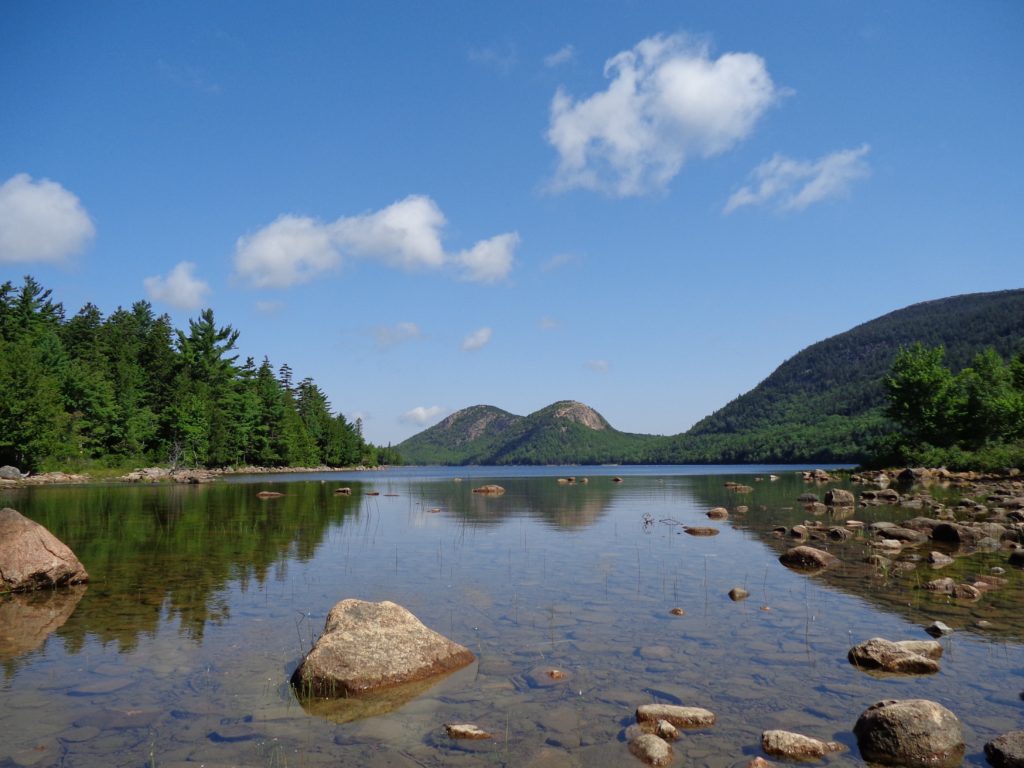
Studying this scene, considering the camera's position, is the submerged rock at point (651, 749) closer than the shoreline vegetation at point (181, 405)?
Yes

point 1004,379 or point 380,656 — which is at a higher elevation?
point 1004,379

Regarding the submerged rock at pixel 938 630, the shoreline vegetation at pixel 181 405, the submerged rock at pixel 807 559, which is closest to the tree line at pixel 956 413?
the shoreline vegetation at pixel 181 405

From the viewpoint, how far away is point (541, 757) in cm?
798

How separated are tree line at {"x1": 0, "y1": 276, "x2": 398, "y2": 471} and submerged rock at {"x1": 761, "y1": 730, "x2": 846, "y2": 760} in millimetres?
82368

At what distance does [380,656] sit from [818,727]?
273 inches

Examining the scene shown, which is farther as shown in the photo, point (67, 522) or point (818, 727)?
point (67, 522)

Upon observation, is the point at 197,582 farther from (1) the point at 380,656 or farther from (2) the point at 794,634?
(2) the point at 794,634

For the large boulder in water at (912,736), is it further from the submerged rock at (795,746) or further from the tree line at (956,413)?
the tree line at (956,413)

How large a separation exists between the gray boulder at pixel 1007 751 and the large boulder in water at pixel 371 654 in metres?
7.83

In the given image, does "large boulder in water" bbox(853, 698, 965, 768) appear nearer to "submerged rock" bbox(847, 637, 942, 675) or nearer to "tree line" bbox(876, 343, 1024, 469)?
"submerged rock" bbox(847, 637, 942, 675)

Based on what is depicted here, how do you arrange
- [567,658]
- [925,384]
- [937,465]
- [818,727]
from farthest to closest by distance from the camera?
[925,384], [937,465], [567,658], [818,727]

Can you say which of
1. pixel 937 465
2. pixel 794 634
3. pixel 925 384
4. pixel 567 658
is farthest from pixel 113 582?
pixel 925 384

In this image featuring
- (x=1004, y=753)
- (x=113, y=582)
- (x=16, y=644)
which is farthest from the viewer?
(x=113, y=582)

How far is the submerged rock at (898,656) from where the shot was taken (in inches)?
438
